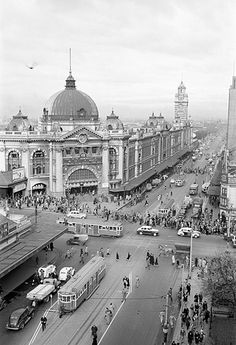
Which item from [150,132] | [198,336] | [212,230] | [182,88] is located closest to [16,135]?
[212,230]

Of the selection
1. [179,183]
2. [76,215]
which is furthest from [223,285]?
[179,183]

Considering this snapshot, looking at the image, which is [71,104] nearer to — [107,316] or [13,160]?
[13,160]

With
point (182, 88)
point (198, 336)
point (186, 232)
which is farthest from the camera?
point (182, 88)

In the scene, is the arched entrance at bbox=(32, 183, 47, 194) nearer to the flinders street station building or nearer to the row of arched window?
the flinders street station building

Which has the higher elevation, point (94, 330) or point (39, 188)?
point (39, 188)

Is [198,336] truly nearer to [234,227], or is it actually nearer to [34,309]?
[34,309]

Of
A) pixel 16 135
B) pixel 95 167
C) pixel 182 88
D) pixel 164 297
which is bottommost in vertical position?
pixel 164 297
